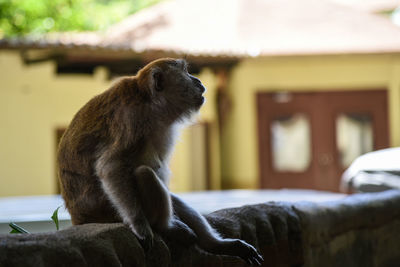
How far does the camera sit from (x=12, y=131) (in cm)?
982

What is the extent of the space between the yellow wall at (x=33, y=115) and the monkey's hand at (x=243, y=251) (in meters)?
6.70

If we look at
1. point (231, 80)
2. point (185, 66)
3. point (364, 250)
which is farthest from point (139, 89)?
point (231, 80)

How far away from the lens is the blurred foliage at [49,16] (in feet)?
55.3

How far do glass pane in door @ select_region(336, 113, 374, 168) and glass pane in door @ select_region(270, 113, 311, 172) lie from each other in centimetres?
54

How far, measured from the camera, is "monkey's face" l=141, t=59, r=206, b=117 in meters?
3.44

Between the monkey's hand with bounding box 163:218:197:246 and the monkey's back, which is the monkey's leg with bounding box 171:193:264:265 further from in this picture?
the monkey's back

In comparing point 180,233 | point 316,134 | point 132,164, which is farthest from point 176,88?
point 316,134

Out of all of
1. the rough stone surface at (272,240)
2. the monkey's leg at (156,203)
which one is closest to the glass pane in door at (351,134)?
the rough stone surface at (272,240)

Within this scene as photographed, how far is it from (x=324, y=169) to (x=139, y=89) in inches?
337

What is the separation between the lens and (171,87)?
352cm

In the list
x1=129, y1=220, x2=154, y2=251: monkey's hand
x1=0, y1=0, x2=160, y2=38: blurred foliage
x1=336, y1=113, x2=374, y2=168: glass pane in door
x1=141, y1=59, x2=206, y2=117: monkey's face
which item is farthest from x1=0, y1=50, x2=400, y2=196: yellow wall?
x1=129, y1=220, x2=154, y2=251: monkey's hand

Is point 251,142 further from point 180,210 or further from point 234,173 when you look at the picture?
point 180,210

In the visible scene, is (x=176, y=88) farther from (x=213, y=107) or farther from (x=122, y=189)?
(x=213, y=107)

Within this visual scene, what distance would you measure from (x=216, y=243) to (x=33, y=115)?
23.6ft
